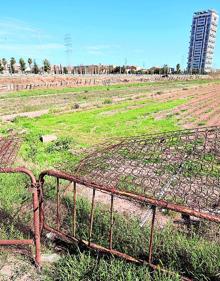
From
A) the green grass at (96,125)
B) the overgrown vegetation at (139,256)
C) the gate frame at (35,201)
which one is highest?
the gate frame at (35,201)

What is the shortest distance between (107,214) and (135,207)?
131cm

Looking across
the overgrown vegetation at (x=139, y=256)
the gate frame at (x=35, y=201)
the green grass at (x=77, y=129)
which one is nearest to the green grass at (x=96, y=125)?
the green grass at (x=77, y=129)

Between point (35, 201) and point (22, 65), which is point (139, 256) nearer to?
point (35, 201)

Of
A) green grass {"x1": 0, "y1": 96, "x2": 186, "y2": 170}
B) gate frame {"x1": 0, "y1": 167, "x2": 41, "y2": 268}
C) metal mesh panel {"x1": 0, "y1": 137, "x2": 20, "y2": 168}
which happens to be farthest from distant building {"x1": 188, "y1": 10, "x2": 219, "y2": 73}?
gate frame {"x1": 0, "y1": 167, "x2": 41, "y2": 268}

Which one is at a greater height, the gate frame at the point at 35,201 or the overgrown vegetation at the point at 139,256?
the gate frame at the point at 35,201

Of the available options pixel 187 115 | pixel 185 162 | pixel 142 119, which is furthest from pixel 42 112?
pixel 185 162

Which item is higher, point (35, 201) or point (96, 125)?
point (35, 201)

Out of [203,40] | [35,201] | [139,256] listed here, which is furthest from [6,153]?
[203,40]

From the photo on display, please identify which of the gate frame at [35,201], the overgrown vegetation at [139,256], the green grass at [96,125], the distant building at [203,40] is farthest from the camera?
the distant building at [203,40]

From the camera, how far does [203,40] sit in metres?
156

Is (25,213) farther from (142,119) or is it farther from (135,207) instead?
(142,119)

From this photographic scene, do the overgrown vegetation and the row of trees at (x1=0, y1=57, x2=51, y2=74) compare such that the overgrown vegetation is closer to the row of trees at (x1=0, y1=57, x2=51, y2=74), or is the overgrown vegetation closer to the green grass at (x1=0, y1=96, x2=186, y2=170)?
the green grass at (x1=0, y1=96, x2=186, y2=170)

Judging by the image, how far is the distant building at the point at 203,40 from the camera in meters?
154

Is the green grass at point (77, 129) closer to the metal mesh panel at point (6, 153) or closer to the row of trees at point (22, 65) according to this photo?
the metal mesh panel at point (6, 153)
